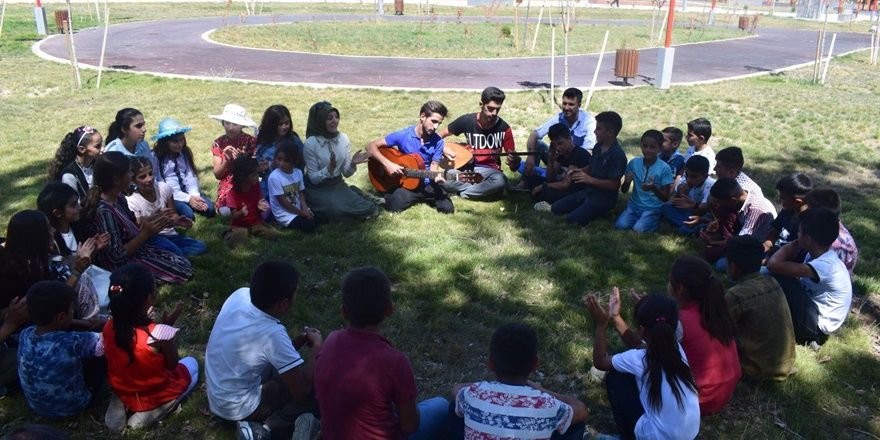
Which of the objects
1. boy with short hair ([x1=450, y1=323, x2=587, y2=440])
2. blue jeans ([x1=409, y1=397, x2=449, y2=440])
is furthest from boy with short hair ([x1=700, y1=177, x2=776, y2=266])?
boy with short hair ([x1=450, y1=323, x2=587, y2=440])

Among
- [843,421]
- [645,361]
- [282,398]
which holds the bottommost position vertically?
[843,421]

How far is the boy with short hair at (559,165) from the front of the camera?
7.39 meters

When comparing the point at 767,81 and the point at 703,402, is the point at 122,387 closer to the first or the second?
the point at 703,402

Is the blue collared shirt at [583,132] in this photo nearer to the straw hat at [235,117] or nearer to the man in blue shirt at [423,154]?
the man in blue shirt at [423,154]

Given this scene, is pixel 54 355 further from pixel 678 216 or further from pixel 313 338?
pixel 678 216

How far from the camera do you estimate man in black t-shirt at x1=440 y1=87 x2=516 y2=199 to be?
7.65 metres

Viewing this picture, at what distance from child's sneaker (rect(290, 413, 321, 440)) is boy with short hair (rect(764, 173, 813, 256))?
3796 millimetres

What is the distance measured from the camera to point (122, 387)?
12.2ft

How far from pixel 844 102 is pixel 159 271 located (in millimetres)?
13697

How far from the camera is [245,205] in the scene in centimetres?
637

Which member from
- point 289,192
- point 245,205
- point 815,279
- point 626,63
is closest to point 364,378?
point 815,279

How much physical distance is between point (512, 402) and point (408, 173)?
186 inches

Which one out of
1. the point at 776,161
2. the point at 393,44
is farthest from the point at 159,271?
the point at 393,44

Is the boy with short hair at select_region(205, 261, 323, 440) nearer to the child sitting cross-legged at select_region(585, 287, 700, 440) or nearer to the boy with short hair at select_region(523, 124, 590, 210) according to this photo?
the child sitting cross-legged at select_region(585, 287, 700, 440)
